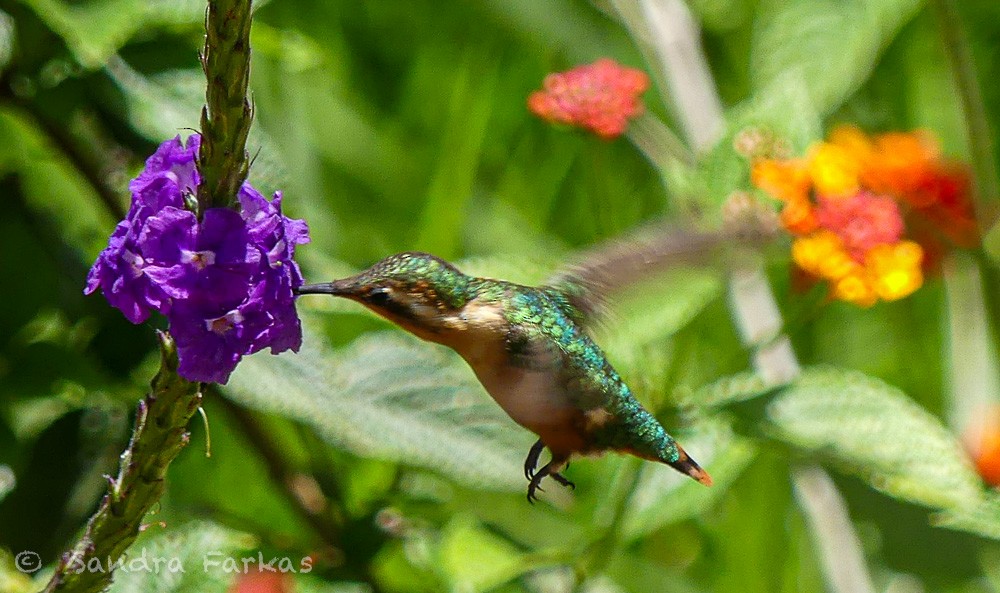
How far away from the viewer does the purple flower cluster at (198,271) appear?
101 cm

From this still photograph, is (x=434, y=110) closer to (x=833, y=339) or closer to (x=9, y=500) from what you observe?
(x=833, y=339)

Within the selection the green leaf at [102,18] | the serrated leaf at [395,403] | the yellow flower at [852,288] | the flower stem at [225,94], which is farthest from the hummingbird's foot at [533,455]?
the green leaf at [102,18]

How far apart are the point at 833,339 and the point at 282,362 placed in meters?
1.71

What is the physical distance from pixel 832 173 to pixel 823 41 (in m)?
0.50

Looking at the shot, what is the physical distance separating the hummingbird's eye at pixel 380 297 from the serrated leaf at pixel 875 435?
75cm

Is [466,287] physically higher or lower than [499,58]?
lower

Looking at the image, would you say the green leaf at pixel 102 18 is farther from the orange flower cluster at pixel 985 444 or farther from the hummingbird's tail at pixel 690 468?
the orange flower cluster at pixel 985 444

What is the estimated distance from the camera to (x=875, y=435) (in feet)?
6.21

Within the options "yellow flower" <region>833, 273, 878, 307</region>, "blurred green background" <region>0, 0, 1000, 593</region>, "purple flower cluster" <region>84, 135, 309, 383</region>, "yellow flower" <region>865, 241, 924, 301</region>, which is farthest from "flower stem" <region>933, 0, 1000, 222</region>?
"purple flower cluster" <region>84, 135, 309, 383</region>

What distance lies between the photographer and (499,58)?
3328 mm

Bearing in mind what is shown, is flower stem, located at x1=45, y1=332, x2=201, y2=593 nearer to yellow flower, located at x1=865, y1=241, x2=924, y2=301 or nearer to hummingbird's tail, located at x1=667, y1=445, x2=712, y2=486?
hummingbird's tail, located at x1=667, y1=445, x2=712, y2=486

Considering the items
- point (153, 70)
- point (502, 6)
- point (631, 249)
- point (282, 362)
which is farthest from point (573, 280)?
point (502, 6)

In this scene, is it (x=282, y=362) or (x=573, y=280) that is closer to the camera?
(x=573, y=280)

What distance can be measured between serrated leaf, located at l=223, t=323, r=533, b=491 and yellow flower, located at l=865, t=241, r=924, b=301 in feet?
1.97
